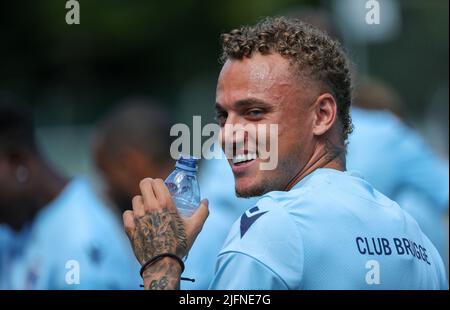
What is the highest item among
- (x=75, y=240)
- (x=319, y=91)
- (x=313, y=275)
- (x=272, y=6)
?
(x=272, y=6)

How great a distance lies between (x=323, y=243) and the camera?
345 centimetres

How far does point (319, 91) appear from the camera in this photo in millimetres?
3773

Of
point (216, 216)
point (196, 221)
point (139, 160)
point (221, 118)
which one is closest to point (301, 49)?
point (221, 118)

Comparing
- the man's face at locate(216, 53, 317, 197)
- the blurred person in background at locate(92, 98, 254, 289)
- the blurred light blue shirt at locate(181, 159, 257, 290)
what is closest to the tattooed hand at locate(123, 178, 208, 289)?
the man's face at locate(216, 53, 317, 197)

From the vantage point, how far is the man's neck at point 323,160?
149 inches

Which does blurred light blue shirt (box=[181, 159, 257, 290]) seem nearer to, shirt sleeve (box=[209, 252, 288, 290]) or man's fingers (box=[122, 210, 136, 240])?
man's fingers (box=[122, 210, 136, 240])

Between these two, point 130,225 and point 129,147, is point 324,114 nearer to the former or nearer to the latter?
point 130,225

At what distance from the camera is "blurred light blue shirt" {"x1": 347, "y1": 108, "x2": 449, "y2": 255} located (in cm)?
657

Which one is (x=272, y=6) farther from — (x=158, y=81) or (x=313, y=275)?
(x=313, y=275)

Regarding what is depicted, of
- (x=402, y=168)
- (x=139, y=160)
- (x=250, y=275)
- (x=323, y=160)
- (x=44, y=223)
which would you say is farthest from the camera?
(x=139, y=160)

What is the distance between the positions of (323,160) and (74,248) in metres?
3.38
